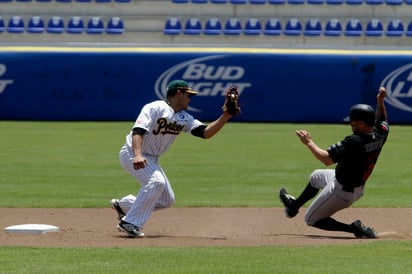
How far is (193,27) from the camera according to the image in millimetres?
28859

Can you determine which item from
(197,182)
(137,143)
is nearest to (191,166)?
(197,182)

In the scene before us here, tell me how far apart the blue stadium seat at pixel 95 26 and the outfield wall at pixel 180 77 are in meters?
3.43

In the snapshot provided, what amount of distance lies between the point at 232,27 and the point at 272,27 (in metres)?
1.21

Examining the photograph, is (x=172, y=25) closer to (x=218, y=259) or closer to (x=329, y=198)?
(x=329, y=198)

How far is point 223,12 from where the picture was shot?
2970 centimetres

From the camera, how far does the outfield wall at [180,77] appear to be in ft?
83.5

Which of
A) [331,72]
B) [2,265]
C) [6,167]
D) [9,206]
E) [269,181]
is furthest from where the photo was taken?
[331,72]

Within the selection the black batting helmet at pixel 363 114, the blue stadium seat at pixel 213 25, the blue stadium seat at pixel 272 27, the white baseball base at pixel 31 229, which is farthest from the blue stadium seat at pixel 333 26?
the white baseball base at pixel 31 229

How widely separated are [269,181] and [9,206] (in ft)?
14.5

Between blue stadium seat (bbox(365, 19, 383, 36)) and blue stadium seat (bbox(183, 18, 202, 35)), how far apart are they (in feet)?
16.5

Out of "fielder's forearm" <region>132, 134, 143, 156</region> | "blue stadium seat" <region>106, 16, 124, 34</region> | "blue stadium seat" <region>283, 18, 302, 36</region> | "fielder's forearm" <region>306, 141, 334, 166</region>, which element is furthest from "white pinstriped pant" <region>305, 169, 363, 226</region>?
"blue stadium seat" <region>106, 16, 124, 34</region>

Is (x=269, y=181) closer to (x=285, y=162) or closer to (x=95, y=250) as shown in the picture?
(x=285, y=162)

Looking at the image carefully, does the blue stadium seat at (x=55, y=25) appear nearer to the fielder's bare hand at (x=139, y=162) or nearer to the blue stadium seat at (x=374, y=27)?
the blue stadium seat at (x=374, y=27)

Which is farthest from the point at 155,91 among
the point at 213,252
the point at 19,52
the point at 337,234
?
the point at 213,252
